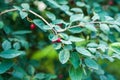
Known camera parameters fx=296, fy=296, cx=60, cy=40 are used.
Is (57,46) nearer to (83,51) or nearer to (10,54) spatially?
(83,51)

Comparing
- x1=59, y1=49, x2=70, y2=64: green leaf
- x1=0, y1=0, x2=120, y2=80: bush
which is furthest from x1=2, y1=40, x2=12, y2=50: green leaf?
x1=59, y1=49, x2=70, y2=64: green leaf

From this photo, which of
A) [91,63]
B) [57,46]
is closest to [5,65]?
[57,46]

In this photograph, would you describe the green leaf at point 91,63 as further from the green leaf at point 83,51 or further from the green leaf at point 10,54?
the green leaf at point 10,54

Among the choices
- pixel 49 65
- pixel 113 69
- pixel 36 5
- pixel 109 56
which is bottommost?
pixel 113 69

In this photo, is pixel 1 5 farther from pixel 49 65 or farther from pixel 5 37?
pixel 49 65

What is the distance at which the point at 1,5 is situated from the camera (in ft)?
5.49

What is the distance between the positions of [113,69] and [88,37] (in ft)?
4.69

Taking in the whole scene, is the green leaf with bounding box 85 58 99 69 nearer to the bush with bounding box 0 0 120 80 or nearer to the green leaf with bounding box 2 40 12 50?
the bush with bounding box 0 0 120 80

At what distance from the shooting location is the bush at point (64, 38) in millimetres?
1207

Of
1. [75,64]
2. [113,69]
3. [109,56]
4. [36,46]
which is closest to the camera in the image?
[75,64]

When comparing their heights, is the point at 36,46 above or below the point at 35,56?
above

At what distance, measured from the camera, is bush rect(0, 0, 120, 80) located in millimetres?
1207

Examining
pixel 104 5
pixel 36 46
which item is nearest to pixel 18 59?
pixel 36 46

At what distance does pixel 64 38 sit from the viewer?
1218mm
